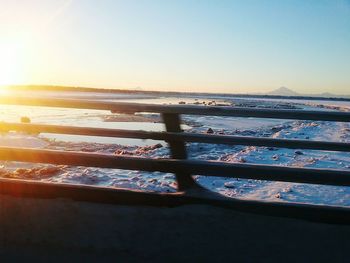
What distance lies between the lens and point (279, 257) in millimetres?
3766

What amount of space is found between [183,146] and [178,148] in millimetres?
48

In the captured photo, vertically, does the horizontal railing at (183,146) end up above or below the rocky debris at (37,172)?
above

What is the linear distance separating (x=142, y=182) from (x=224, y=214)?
17.5ft

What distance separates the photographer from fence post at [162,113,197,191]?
4176 mm

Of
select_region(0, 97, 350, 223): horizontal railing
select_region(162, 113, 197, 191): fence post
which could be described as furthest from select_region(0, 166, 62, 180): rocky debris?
select_region(162, 113, 197, 191): fence post

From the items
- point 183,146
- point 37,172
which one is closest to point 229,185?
point 37,172

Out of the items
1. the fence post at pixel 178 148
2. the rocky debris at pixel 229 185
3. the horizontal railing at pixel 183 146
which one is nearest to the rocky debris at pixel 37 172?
the rocky debris at pixel 229 185

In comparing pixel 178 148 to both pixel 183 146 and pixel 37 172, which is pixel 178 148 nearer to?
pixel 183 146

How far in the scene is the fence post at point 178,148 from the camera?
4176 millimetres

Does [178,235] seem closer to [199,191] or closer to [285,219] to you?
[199,191]

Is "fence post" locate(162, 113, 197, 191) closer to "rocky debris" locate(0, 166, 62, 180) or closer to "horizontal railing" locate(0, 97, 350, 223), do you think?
"horizontal railing" locate(0, 97, 350, 223)

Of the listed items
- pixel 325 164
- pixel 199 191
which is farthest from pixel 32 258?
pixel 325 164

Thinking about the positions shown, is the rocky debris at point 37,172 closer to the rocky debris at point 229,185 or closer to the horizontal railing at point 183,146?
the rocky debris at point 229,185

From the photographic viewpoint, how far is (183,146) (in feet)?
13.7
